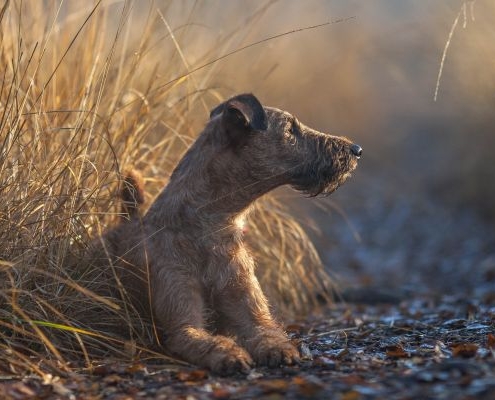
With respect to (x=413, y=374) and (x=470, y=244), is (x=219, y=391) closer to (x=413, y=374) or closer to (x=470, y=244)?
(x=413, y=374)

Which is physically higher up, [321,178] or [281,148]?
[281,148]

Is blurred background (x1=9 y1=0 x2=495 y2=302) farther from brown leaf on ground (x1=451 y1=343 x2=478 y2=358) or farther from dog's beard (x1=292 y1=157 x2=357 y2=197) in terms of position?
brown leaf on ground (x1=451 y1=343 x2=478 y2=358)

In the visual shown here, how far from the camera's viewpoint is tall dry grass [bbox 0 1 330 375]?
4.16 meters

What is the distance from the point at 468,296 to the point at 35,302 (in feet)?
13.7

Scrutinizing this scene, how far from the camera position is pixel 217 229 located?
173 inches

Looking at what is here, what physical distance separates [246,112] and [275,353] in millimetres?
1210

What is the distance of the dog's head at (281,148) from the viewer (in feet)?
14.2

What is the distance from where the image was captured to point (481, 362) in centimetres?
356

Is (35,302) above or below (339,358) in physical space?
above

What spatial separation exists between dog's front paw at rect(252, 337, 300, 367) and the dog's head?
90cm

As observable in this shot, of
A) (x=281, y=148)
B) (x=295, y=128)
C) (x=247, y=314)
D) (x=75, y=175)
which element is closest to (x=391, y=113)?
(x=295, y=128)

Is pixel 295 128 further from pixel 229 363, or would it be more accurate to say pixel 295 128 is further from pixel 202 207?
pixel 229 363

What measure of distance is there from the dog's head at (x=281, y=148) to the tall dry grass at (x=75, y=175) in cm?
66

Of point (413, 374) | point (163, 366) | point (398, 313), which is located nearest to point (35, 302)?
point (163, 366)
